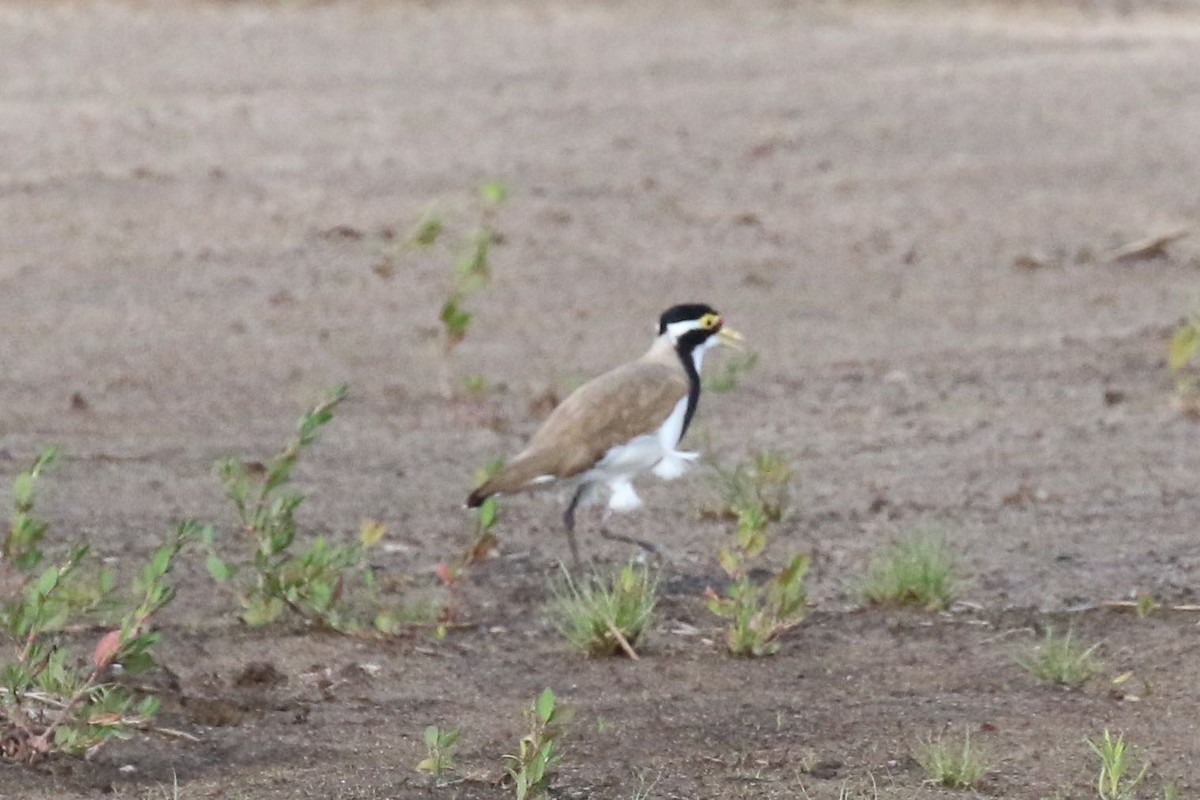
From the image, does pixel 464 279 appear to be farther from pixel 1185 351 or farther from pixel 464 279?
pixel 1185 351

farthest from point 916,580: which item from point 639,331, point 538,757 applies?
point 639,331

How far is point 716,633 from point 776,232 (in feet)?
22.3

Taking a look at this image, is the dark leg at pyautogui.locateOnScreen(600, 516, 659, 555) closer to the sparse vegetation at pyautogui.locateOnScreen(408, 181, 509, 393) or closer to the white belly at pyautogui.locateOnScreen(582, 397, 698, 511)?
the white belly at pyautogui.locateOnScreen(582, 397, 698, 511)

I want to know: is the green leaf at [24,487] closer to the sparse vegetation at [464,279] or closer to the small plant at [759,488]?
the small plant at [759,488]

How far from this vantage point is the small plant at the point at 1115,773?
15.8ft

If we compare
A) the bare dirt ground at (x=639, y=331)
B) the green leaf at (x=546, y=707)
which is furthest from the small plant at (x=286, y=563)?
the green leaf at (x=546, y=707)

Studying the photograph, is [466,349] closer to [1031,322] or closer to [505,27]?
[1031,322]

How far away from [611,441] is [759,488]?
0.70 m

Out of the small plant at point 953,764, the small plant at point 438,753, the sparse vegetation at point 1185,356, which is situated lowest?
the sparse vegetation at point 1185,356

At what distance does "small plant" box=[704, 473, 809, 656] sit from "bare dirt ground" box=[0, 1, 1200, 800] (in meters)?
0.07

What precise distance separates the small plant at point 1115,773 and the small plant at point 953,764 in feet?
0.80

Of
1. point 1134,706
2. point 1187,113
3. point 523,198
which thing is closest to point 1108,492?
point 1134,706

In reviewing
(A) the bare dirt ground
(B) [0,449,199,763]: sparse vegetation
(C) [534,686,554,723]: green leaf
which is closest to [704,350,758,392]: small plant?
(A) the bare dirt ground

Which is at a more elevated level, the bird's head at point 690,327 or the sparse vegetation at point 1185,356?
the bird's head at point 690,327
